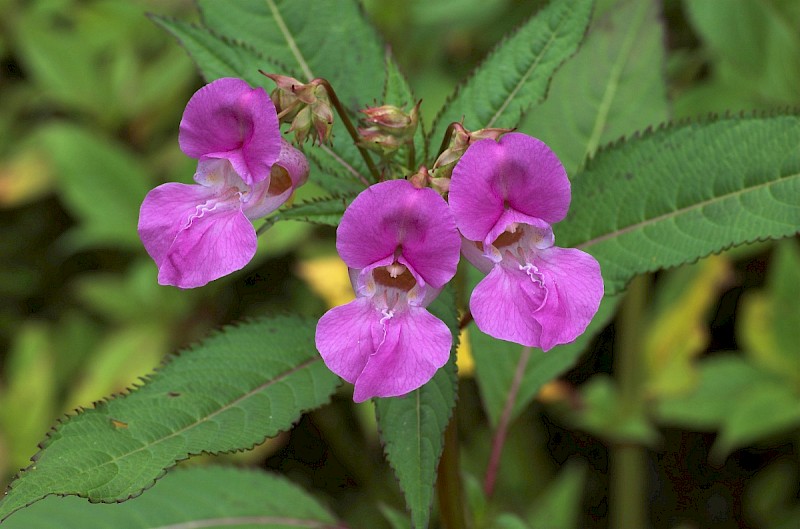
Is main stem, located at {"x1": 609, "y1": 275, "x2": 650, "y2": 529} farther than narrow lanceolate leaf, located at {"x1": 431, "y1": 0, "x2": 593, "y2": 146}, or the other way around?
main stem, located at {"x1": 609, "y1": 275, "x2": 650, "y2": 529}

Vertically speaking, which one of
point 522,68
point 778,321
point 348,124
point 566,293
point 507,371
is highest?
point 348,124

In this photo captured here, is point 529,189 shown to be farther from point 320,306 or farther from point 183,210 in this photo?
point 320,306

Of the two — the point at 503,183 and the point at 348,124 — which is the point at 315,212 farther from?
the point at 503,183

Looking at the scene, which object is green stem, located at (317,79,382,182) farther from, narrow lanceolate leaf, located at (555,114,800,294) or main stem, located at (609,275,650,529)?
main stem, located at (609,275,650,529)

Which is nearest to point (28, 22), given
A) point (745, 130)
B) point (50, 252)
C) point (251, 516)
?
point (50, 252)

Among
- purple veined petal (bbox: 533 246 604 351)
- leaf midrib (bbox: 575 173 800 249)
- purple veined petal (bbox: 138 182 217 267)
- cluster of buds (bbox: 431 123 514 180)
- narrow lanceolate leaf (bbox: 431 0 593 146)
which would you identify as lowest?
leaf midrib (bbox: 575 173 800 249)

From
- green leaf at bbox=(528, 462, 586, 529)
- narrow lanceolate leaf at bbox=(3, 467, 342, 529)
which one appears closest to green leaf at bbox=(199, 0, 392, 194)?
narrow lanceolate leaf at bbox=(3, 467, 342, 529)

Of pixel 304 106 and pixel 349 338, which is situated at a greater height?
pixel 304 106

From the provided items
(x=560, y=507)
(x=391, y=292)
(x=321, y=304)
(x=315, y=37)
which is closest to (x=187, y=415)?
(x=391, y=292)
